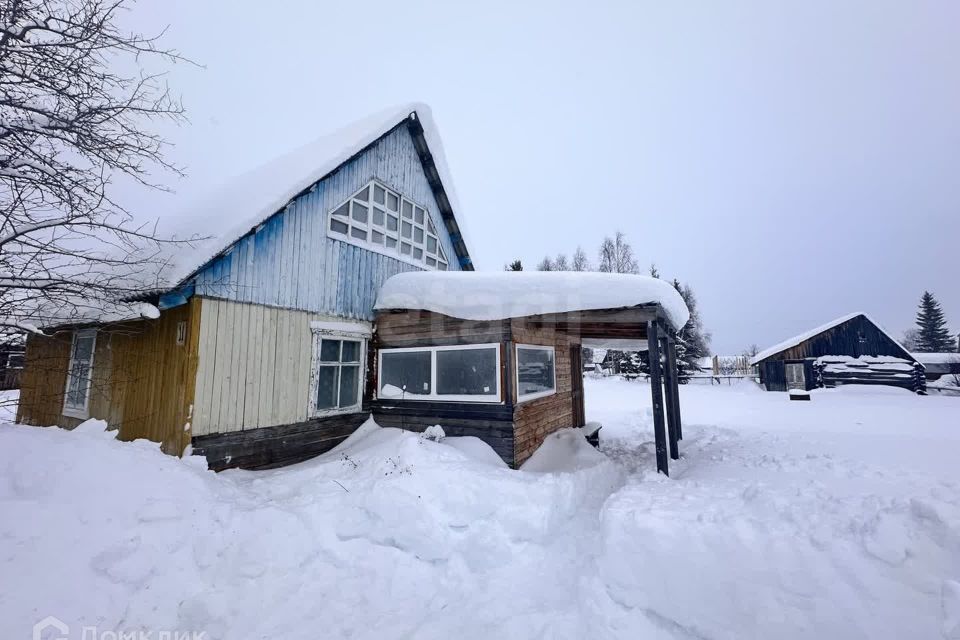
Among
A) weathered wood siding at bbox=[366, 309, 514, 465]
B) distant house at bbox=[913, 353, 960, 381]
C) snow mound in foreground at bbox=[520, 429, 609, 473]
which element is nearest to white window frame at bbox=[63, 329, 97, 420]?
weathered wood siding at bbox=[366, 309, 514, 465]

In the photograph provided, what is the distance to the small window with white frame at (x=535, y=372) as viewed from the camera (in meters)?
7.76

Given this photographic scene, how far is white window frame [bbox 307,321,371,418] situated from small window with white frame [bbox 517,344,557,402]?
3.32m

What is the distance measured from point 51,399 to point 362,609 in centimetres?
977

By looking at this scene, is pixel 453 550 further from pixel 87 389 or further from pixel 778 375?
pixel 778 375

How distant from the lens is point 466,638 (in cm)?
305

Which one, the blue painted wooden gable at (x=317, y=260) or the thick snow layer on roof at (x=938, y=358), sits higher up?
the blue painted wooden gable at (x=317, y=260)

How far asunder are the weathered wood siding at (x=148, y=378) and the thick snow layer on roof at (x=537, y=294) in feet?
12.6

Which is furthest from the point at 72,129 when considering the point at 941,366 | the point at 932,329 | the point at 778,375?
the point at 932,329

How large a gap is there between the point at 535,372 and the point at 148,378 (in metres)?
6.94

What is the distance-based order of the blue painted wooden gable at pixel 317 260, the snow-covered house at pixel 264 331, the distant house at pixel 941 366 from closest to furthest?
the snow-covered house at pixel 264 331 → the blue painted wooden gable at pixel 317 260 → the distant house at pixel 941 366

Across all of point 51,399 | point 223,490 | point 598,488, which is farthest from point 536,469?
point 51,399

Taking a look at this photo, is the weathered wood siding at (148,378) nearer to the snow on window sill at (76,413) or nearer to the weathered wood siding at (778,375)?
the snow on window sill at (76,413)

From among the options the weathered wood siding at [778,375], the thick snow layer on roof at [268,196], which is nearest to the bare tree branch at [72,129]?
the thick snow layer on roof at [268,196]

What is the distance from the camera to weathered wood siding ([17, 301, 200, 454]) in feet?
18.6
